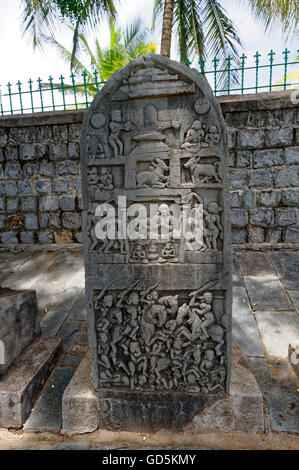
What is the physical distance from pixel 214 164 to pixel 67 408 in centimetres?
180

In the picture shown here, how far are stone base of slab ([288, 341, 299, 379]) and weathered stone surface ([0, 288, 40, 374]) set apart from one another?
2171 mm

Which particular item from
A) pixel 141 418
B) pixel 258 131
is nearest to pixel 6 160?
pixel 258 131

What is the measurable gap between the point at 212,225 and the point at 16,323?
170cm

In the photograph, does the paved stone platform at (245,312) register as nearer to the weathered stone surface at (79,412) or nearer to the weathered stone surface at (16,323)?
the weathered stone surface at (79,412)

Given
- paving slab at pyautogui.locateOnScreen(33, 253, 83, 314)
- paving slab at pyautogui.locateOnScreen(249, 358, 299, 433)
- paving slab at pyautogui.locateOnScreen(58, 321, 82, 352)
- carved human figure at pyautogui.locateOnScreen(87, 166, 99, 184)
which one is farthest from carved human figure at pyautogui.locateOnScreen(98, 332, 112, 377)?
paving slab at pyautogui.locateOnScreen(33, 253, 83, 314)

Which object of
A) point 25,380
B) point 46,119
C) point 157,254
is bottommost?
point 25,380

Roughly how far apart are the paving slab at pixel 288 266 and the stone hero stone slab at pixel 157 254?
77.3 inches

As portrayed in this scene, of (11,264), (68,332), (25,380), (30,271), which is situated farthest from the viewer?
(11,264)

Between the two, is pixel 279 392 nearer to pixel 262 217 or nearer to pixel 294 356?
pixel 294 356

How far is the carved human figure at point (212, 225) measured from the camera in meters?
1.69

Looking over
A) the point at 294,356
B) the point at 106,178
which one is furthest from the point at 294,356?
the point at 106,178

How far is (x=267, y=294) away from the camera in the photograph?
320cm

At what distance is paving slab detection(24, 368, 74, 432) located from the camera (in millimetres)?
1919

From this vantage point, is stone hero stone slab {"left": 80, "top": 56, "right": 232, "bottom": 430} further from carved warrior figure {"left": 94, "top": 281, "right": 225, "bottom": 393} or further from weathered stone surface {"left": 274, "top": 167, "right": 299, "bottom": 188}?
weathered stone surface {"left": 274, "top": 167, "right": 299, "bottom": 188}
